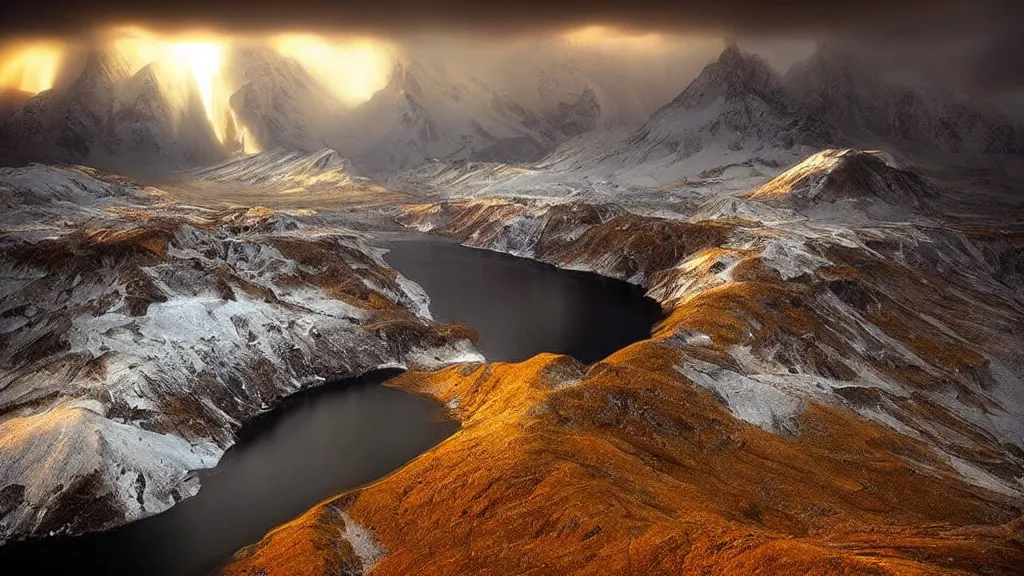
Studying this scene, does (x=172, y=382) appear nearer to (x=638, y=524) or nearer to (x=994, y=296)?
(x=638, y=524)

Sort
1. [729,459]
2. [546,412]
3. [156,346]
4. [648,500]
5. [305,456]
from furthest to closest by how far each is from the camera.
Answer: [156,346] → [305,456] → [546,412] → [729,459] → [648,500]

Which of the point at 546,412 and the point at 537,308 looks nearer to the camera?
the point at 546,412

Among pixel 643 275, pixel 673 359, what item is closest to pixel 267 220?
pixel 643 275

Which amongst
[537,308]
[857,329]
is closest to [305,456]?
[537,308]

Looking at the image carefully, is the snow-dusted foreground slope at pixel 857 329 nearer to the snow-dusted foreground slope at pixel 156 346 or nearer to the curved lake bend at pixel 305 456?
the curved lake bend at pixel 305 456

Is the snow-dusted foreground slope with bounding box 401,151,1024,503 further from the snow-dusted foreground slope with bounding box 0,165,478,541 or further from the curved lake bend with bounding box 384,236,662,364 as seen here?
the snow-dusted foreground slope with bounding box 0,165,478,541

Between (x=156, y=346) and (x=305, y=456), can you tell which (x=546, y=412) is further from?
(x=156, y=346)
